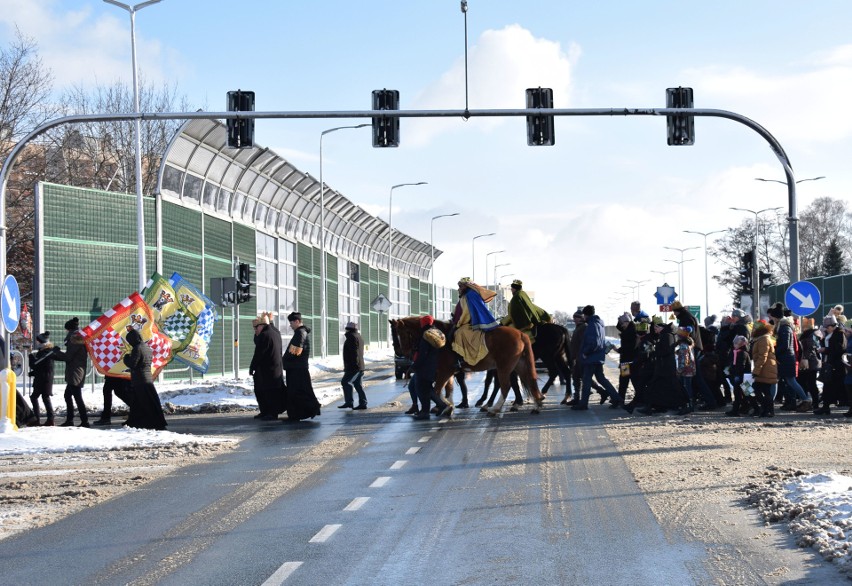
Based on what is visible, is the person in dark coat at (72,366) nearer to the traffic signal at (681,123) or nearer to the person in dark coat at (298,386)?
A: the person in dark coat at (298,386)

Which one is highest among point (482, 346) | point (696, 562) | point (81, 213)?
point (81, 213)

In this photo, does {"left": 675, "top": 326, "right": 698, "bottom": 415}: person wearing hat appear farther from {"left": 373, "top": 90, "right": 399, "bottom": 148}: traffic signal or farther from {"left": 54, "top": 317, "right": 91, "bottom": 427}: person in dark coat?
{"left": 54, "top": 317, "right": 91, "bottom": 427}: person in dark coat

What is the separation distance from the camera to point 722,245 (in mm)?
105438

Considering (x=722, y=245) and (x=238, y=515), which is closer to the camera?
(x=238, y=515)

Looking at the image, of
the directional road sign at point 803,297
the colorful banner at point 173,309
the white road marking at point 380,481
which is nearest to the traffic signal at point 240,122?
the colorful banner at point 173,309

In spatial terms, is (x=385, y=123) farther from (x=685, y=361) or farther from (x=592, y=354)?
(x=685, y=361)

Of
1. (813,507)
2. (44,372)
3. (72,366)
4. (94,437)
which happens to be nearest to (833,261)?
(72,366)

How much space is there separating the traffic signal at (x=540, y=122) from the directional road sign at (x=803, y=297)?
16.9ft

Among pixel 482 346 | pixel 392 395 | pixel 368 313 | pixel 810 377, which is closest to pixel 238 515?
pixel 482 346

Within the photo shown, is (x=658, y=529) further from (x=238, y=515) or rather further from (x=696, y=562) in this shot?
(x=238, y=515)

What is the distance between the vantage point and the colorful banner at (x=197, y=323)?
1190 inches

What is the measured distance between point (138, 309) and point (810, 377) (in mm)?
13183

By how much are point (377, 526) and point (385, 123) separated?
13713mm

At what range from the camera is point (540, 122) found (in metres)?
22.4
